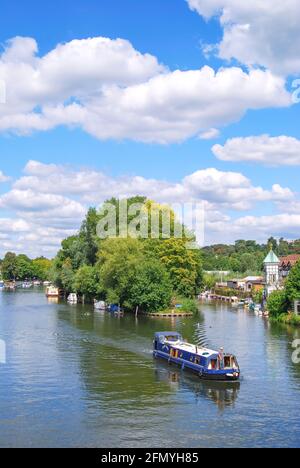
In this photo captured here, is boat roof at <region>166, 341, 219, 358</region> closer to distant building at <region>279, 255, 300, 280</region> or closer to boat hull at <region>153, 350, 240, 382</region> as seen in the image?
boat hull at <region>153, 350, 240, 382</region>

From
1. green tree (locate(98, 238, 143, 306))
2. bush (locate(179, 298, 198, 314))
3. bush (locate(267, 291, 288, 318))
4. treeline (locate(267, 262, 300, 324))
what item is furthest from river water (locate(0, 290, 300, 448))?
bush (locate(179, 298, 198, 314))

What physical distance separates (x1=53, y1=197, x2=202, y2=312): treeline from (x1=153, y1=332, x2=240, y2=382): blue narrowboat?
130 feet

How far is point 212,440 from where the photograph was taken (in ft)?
91.5

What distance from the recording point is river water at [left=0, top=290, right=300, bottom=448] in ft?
93.3

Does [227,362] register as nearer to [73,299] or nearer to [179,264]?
[179,264]

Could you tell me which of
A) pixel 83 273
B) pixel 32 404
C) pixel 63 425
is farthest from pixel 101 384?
pixel 83 273

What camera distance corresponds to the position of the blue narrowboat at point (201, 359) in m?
39.8

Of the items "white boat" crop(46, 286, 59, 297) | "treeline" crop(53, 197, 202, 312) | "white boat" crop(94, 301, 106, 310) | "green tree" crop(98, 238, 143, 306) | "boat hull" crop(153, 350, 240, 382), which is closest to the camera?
"boat hull" crop(153, 350, 240, 382)

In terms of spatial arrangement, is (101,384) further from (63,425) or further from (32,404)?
(63,425)

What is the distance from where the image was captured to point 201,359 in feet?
137

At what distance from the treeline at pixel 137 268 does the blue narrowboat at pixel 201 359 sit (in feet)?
130

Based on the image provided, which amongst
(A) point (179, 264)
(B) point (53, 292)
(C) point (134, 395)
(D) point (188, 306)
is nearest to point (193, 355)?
(C) point (134, 395)

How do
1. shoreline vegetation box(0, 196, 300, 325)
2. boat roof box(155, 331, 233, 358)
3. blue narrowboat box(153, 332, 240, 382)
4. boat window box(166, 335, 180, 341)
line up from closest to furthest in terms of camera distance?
blue narrowboat box(153, 332, 240, 382), boat roof box(155, 331, 233, 358), boat window box(166, 335, 180, 341), shoreline vegetation box(0, 196, 300, 325)

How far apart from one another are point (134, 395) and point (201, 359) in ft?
23.7
